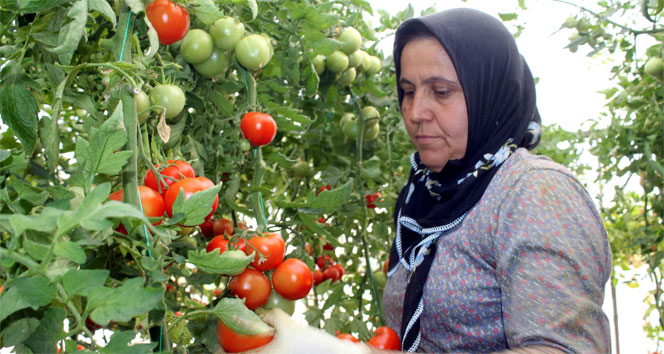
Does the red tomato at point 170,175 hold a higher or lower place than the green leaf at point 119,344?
higher

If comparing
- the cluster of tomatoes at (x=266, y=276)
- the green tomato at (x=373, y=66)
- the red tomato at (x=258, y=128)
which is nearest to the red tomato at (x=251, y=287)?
the cluster of tomatoes at (x=266, y=276)

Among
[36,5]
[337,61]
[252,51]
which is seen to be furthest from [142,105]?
[337,61]

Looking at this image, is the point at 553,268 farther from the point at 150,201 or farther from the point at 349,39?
the point at 349,39

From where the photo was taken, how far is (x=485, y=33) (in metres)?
1.12

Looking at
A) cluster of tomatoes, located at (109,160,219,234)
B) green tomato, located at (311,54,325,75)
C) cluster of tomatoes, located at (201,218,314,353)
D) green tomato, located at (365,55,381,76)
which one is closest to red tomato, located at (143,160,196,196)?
cluster of tomatoes, located at (109,160,219,234)

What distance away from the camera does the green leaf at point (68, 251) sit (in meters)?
0.47

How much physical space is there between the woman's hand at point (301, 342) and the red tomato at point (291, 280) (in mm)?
91

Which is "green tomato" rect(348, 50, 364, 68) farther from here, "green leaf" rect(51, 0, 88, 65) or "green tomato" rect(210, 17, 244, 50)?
"green leaf" rect(51, 0, 88, 65)

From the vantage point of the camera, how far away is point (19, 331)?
0.52m

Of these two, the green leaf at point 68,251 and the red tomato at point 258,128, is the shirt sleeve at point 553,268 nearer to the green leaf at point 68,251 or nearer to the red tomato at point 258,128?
the red tomato at point 258,128

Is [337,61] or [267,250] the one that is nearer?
[267,250]

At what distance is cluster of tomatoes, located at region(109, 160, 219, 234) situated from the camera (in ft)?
2.32

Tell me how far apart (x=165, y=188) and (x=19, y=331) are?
0.93 ft

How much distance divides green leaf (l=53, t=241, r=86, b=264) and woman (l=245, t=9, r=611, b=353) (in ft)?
1.15
